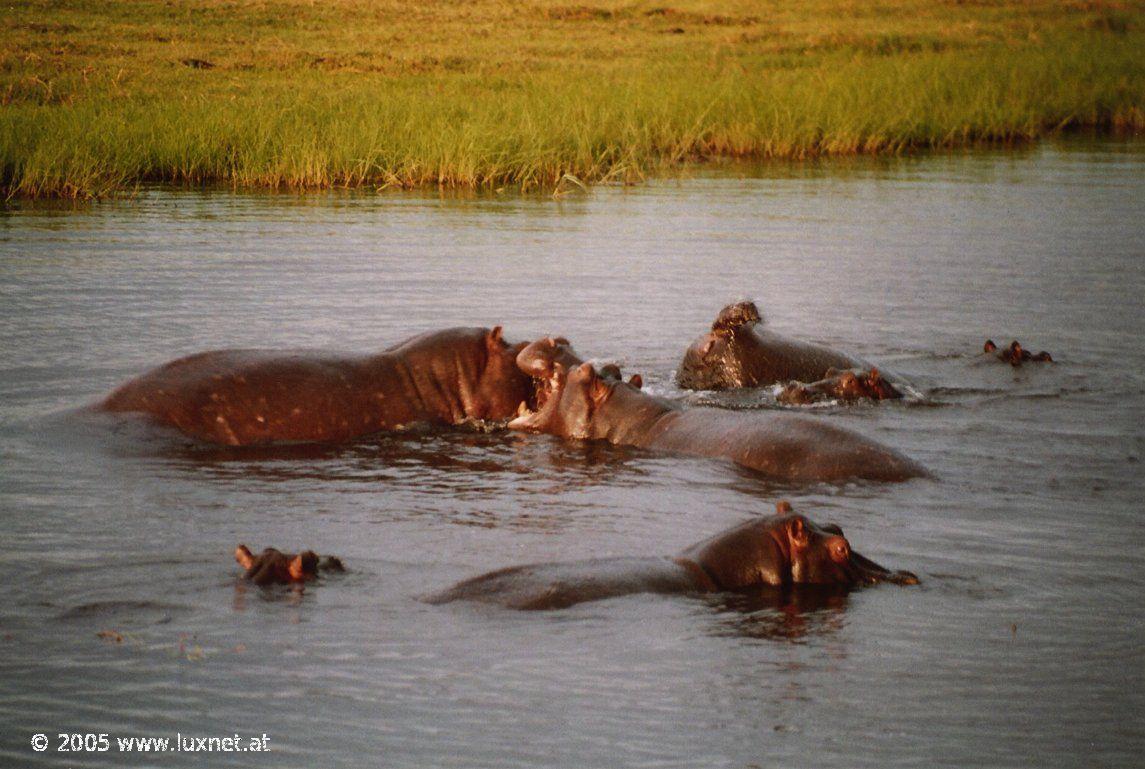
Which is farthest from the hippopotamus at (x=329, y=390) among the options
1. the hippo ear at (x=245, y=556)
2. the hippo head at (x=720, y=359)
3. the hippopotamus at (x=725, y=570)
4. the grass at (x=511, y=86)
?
the grass at (x=511, y=86)

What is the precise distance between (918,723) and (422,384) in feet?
14.7

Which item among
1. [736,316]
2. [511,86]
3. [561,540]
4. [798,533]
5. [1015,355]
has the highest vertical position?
[511,86]

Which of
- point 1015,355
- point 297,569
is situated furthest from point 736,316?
point 297,569

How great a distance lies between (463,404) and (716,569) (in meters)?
3.17

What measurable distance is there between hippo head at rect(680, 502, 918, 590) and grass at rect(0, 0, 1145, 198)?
1378 centimetres

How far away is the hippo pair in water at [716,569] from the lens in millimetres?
5504

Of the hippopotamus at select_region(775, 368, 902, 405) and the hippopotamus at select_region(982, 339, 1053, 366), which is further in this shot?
the hippopotamus at select_region(982, 339, 1053, 366)

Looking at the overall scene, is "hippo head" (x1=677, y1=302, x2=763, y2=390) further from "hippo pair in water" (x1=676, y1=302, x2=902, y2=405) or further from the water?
the water

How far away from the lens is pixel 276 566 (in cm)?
566

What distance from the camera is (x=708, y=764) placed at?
13.9 feet

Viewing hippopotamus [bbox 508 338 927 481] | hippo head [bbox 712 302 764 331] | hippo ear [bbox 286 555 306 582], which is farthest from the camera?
hippo head [bbox 712 302 764 331]

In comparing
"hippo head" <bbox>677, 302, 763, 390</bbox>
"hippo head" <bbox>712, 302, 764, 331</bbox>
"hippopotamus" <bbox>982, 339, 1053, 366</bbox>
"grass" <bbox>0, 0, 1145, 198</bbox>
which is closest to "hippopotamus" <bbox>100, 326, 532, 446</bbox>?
"hippo head" <bbox>677, 302, 763, 390</bbox>

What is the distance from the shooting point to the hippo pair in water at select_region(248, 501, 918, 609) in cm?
550

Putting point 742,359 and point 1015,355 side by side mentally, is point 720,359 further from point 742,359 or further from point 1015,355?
point 1015,355
